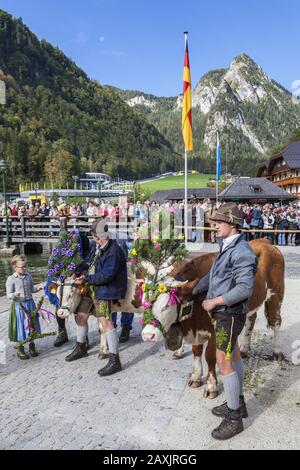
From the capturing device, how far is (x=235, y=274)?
368 centimetres

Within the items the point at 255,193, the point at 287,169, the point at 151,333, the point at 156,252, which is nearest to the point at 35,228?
the point at 156,252

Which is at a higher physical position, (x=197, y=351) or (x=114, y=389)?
(x=197, y=351)

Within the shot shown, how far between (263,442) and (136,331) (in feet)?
12.8

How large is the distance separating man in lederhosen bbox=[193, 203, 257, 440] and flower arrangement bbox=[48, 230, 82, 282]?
2.43m

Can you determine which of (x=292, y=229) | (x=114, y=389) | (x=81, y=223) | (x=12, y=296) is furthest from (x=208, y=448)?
(x=81, y=223)

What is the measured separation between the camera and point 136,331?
24.2ft

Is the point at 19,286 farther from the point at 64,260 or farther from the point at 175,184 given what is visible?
the point at 175,184

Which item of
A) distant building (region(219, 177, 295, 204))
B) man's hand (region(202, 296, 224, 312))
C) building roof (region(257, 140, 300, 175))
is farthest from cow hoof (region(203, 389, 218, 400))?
building roof (region(257, 140, 300, 175))

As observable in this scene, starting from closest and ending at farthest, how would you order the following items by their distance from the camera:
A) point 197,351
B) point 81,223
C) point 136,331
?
point 197,351
point 136,331
point 81,223

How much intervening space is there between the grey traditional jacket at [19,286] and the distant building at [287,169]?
5458 centimetres

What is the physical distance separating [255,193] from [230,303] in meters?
45.8

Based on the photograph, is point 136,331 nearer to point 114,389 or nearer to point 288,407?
point 114,389

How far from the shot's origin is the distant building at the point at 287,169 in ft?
190

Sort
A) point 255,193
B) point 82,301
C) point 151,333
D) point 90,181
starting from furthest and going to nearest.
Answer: point 90,181 < point 255,193 < point 82,301 < point 151,333
